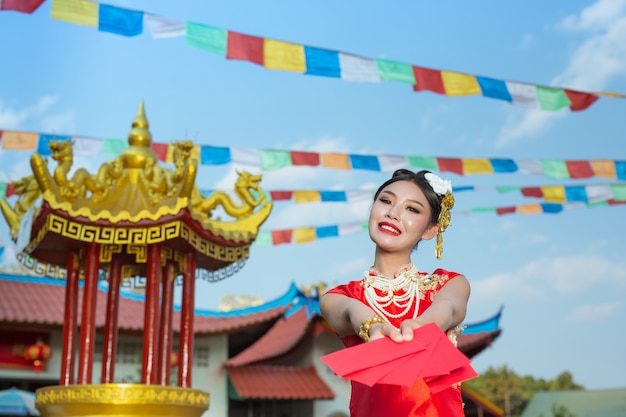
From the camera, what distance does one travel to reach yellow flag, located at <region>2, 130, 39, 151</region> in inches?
339

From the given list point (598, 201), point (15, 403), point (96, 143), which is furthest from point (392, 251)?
point (15, 403)

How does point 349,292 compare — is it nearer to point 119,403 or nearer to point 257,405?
point 119,403

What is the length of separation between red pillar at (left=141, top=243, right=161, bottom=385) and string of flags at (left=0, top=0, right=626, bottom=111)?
2.19m

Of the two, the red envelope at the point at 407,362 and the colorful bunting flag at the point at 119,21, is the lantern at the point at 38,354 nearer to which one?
the colorful bunting flag at the point at 119,21

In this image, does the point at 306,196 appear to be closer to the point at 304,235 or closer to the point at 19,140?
the point at 304,235

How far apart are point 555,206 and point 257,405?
7.32 meters

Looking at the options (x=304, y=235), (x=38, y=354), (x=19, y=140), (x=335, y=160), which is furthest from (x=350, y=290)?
(x=38, y=354)

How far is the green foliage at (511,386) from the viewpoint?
30845mm

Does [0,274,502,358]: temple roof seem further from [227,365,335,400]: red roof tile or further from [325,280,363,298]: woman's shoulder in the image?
[325,280,363,298]: woman's shoulder

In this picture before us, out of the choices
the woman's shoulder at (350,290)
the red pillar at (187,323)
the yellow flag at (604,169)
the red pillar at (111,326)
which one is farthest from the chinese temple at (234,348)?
the woman's shoulder at (350,290)

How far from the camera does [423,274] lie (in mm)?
2688

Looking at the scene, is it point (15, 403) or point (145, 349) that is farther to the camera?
point (15, 403)

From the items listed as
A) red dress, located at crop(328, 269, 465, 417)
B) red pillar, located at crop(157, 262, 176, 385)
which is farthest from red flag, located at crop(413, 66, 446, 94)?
red dress, located at crop(328, 269, 465, 417)

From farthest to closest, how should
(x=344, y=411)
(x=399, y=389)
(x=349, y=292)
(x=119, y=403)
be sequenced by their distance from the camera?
(x=344, y=411) → (x=119, y=403) → (x=349, y=292) → (x=399, y=389)
